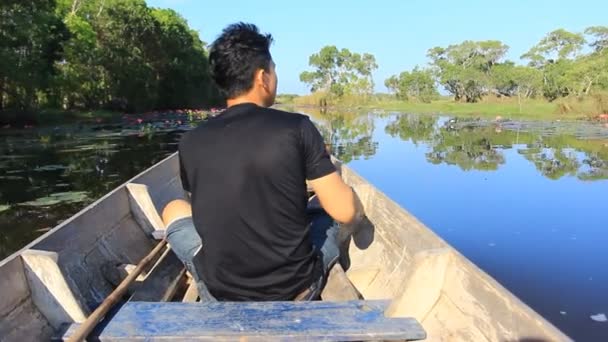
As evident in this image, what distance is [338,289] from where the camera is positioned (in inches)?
111

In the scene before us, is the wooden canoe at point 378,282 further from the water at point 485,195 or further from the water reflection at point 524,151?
the water reflection at point 524,151

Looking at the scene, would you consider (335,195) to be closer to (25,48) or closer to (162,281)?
(162,281)

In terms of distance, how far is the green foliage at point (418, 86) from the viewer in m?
73.8

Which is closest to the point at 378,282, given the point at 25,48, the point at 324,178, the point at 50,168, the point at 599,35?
the point at 324,178

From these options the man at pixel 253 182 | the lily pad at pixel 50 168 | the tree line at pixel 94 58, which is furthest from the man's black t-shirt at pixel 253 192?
the tree line at pixel 94 58

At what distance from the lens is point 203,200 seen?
2.27m

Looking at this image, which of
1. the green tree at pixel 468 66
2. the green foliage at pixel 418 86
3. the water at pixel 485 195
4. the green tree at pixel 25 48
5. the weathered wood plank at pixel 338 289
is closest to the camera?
the weathered wood plank at pixel 338 289

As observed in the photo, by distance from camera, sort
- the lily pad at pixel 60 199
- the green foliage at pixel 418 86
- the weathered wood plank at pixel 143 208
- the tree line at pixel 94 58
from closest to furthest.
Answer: the weathered wood plank at pixel 143 208 → the lily pad at pixel 60 199 → the tree line at pixel 94 58 → the green foliage at pixel 418 86

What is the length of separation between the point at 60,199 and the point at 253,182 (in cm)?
686

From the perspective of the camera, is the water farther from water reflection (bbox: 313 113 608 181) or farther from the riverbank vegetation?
the riverbank vegetation

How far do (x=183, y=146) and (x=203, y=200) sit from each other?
0.28 metres

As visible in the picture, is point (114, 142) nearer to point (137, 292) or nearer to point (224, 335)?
point (137, 292)

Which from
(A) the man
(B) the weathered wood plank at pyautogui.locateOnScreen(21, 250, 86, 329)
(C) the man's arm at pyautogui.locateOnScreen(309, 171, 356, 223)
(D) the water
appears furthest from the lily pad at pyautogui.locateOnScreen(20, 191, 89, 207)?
(C) the man's arm at pyautogui.locateOnScreen(309, 171, 356, 223)

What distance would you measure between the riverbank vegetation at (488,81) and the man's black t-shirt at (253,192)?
3340cm
